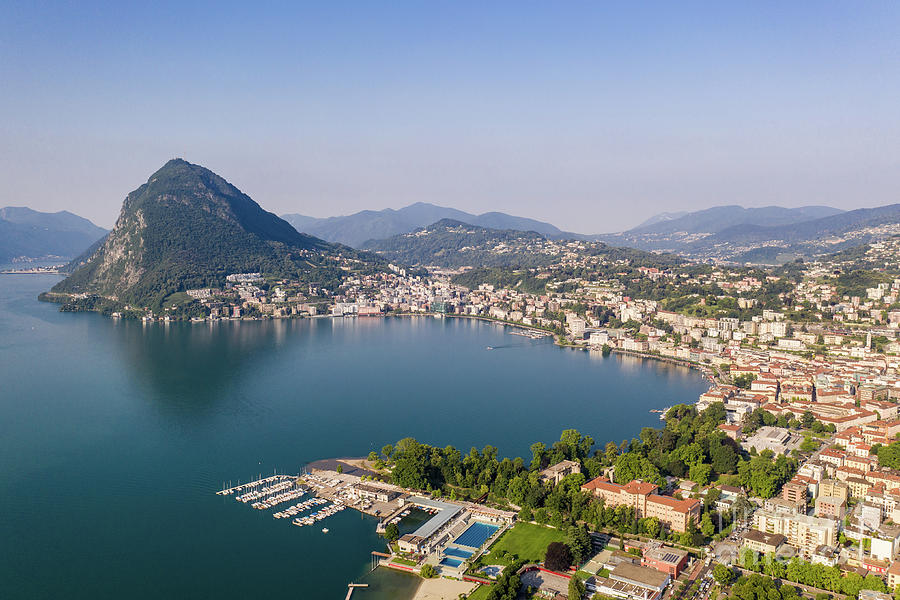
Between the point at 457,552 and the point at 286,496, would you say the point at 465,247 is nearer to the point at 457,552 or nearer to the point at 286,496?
the point at 286,496

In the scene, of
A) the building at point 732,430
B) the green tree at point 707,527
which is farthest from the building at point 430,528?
the building at point 732,430

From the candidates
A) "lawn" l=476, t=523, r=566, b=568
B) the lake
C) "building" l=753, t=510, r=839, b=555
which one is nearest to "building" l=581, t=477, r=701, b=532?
"building" l=753, t=510, r=839, b=555

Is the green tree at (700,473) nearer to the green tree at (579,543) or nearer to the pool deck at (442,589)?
the green tree at (579,543)

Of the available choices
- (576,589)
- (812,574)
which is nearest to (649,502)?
(812,574)

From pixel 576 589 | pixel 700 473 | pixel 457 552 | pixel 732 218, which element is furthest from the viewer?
pixel 732 218

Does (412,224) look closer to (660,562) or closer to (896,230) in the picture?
(896,230)
